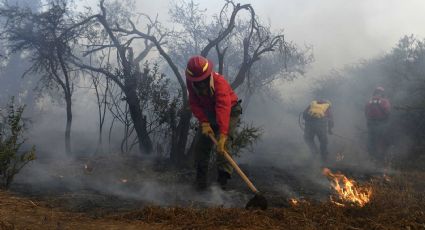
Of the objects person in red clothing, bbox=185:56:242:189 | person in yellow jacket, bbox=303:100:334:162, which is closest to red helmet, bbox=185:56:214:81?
person in red clothing, bbox=185:56:242:189

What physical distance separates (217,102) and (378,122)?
6.67 metres

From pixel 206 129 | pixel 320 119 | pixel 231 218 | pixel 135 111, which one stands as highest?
pixel 320 119

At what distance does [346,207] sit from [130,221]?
1965 millimetres

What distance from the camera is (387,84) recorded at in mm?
12617

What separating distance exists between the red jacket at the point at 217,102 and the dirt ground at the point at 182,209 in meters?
0.92

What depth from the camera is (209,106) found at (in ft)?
17.3

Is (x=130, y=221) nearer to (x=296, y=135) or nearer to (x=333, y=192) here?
(x=333, y=192)

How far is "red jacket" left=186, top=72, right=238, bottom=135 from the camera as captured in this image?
474 cm

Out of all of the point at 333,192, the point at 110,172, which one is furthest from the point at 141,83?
the point at 333,192

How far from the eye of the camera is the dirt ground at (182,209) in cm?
345

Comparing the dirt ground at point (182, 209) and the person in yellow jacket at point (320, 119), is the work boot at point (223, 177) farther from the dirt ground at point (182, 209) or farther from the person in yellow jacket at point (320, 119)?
the person in yellow jacket at point (320, 119)

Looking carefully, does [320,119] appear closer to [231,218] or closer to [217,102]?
[217,102]

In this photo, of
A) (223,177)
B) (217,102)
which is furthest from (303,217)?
(223,177)

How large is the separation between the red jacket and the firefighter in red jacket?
5.82 metres
